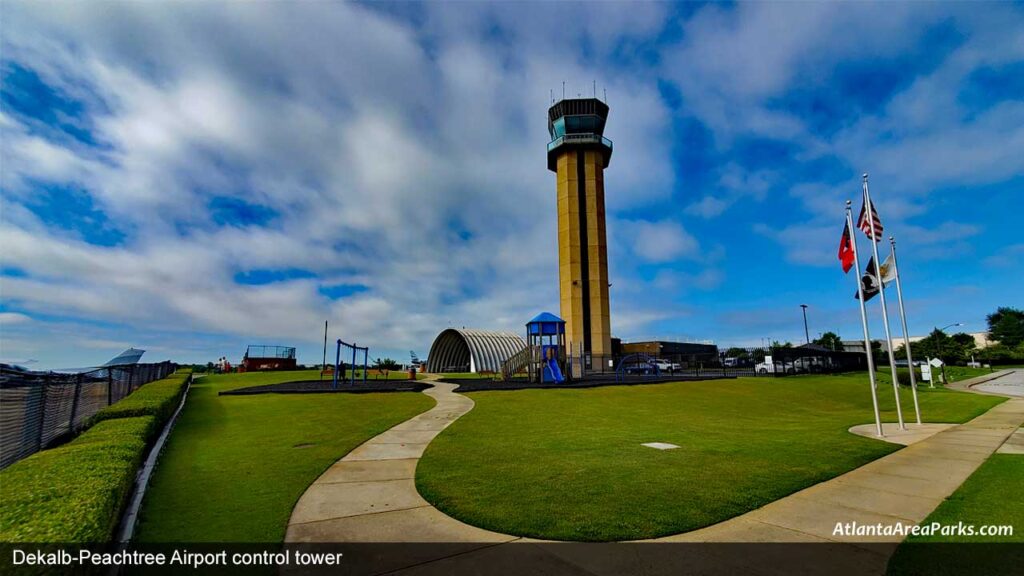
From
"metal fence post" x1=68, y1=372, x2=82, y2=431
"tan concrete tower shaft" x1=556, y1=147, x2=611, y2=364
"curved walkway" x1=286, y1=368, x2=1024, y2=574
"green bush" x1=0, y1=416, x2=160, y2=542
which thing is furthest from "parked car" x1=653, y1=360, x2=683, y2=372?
"green bush" x1=0, y1=416, x2=160, y2=542

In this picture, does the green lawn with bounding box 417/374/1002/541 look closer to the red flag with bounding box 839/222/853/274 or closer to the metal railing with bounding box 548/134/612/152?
the red flag with bounding box 839/222/853/274

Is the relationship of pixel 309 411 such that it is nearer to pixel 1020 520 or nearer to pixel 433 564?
pixel 433 564

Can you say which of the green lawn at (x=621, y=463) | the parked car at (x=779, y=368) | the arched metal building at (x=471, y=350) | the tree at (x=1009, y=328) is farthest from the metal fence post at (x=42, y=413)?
the tree at (x=1009, y=328)

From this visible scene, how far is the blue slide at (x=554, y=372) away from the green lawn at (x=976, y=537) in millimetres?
21777

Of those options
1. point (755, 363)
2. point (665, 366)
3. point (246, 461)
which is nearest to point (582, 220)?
point (665, 366)

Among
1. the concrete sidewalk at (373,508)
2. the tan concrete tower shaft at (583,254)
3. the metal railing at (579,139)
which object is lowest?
Result: the concrete sidewalk at (373,508)

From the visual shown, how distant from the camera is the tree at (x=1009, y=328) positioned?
98.1 m

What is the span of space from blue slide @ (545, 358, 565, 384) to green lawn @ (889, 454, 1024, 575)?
21.8m

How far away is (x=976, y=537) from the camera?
15.6ft

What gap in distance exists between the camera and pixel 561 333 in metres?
32.0

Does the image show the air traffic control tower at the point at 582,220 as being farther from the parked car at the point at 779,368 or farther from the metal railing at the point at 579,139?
the parked car at the point at 779,368

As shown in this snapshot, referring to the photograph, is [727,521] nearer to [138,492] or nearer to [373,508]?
[373,508]

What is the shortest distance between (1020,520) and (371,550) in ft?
23.7

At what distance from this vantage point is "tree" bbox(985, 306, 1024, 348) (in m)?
98.1
